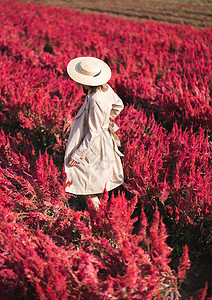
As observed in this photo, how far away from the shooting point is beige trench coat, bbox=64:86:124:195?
7.39 ft

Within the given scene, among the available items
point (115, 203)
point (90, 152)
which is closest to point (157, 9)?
point (90, 152)

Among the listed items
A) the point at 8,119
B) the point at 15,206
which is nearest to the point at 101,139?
the point at 15,206

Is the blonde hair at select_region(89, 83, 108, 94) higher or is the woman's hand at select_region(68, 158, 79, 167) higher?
the blonde hair at select_region(89, 83, 108, 94)

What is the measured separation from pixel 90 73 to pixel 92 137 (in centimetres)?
49

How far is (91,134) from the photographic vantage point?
220 cm

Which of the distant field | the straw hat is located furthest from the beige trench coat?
the distant field

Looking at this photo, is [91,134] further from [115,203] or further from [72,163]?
[115,203]

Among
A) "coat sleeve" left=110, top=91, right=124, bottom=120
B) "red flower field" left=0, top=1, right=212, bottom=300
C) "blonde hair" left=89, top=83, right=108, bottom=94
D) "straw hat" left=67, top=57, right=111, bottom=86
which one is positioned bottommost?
"red flower field" left=0, top=1, right=212, bottom=300

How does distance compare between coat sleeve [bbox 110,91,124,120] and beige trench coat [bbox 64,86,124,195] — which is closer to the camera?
beige trench coat [bbox 64,86,124,195]

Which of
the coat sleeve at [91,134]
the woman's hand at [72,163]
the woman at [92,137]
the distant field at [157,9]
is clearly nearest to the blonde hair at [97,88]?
the woman at [92,137]

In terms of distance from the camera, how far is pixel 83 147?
7.44 feet

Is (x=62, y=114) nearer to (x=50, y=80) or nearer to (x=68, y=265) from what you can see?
(x=50, y=80)

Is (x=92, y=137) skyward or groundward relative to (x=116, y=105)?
groundward

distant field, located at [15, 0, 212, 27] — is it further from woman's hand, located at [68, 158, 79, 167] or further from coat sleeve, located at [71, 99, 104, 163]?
woman's hand, located at [68, 158, 79, 167]
